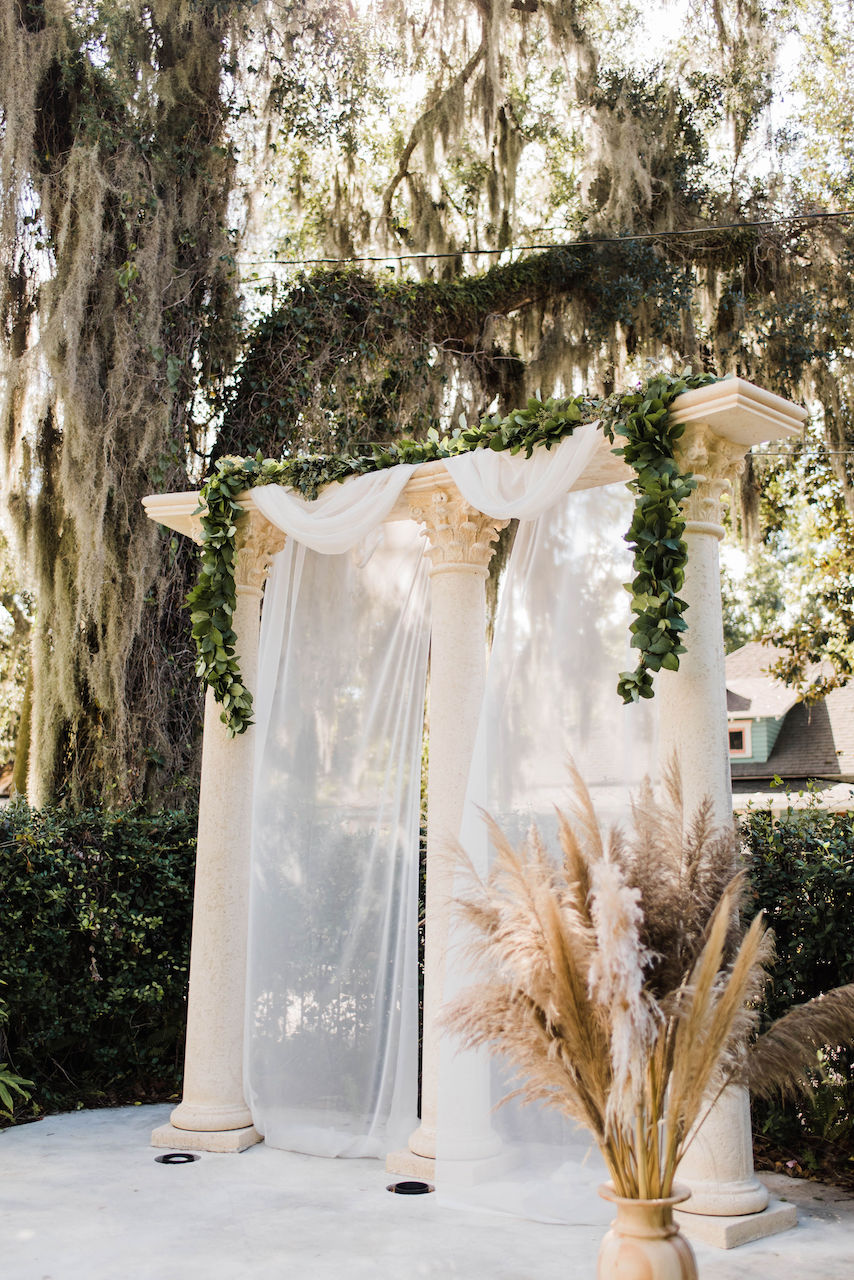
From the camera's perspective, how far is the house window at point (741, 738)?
1513cm

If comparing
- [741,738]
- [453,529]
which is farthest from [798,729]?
Answer: [453,529]

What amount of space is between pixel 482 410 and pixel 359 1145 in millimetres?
5331

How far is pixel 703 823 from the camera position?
8.04ft

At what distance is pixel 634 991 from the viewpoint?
A: 2.13 metres

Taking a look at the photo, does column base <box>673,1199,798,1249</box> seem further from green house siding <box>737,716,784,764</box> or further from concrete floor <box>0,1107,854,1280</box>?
green house siding <box>737,716,784,764</box>

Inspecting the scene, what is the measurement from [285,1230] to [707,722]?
2.17 m

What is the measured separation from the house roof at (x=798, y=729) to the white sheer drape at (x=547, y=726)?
10.9 m

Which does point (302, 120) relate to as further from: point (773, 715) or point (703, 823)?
point (773, 715)

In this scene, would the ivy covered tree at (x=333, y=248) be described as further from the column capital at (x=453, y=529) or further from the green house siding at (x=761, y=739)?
the green house siding at (x=761, y=739)

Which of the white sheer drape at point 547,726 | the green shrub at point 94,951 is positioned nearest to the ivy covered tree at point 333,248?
the green shrub at point 94,951

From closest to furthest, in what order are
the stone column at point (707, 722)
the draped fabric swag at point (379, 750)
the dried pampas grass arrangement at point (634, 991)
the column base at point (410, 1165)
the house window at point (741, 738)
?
the dried pampas grass arrangement at point (634, 991) < the stone column at point (707, 722) < the draped fabric swag at point (379, 750) < the column base at point (410, 1165) < the house window at point (741, 738)

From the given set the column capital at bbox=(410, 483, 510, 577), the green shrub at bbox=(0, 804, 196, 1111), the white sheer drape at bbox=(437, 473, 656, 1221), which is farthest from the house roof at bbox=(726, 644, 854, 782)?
the white sheer drape at bbox=(437, 473, 656, 1221)

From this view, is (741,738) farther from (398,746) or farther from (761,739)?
(398,746)

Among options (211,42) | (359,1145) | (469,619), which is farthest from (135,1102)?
(211,42)
